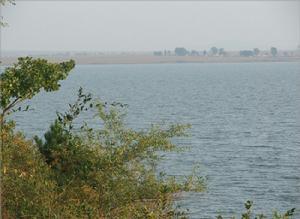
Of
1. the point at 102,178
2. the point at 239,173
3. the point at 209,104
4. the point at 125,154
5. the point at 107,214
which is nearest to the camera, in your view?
the point at 107,214

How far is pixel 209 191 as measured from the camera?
5634cm

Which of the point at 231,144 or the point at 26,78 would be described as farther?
the point at 231,144

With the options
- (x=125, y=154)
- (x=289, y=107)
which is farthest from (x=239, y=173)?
(x=289, y=107)

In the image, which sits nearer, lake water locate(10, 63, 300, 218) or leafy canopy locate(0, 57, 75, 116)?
leafy canopy locate(0, 57, 75, 116)

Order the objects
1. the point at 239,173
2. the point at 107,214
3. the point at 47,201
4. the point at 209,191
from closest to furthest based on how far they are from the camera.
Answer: the point at 47,201 → the point at 107,214 → the point at 209,191 → the point at 239,173

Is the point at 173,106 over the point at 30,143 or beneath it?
beneath

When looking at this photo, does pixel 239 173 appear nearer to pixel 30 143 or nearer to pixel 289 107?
pixel 30 143

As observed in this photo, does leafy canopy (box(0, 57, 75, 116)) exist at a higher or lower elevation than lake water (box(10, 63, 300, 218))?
higher

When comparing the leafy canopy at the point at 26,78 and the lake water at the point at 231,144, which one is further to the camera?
the lake water at the point at 231,144

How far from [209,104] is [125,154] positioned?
115 meters

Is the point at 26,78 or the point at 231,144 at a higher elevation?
the point at 26,78

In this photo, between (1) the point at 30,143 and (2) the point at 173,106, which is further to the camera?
(2) the point at 173,106

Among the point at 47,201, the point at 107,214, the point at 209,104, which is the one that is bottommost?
the point at 209,104

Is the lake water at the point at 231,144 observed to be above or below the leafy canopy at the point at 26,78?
below
